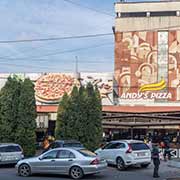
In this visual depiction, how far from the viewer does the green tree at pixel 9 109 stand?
3844 cm

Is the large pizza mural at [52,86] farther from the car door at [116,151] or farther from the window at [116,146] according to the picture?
the car door at [116,151]

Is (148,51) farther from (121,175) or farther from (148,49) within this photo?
(121,175)

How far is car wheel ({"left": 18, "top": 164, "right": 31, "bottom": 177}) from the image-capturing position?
24195mm

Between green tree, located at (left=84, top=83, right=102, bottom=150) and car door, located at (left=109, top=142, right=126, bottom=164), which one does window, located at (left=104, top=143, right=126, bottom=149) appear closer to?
car door, located at (left=109, top=142, right=126, bottom=164)

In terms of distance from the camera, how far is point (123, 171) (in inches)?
1073

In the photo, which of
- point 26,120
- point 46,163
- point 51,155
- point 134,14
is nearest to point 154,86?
point 134,14

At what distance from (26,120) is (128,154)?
1329cm

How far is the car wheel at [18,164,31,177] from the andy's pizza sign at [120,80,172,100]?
49917 mm

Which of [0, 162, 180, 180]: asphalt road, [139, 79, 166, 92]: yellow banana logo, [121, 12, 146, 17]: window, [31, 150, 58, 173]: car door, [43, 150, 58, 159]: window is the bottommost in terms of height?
[0, 162, 180, 180]: asphalt road

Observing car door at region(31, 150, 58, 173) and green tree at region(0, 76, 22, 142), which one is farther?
green tree at region(0, 76, 22, 142)

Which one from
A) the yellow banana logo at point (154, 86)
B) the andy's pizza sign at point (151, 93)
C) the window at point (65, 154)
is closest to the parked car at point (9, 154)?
the window at point (65, 154)

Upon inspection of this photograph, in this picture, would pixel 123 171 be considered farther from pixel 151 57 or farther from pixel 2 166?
pixel 151 57

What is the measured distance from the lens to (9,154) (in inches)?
1178

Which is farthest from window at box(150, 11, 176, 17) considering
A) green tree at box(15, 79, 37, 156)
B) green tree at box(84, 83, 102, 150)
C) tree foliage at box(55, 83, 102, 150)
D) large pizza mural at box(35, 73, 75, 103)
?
green tree at box(15, 79, 37, 156)
